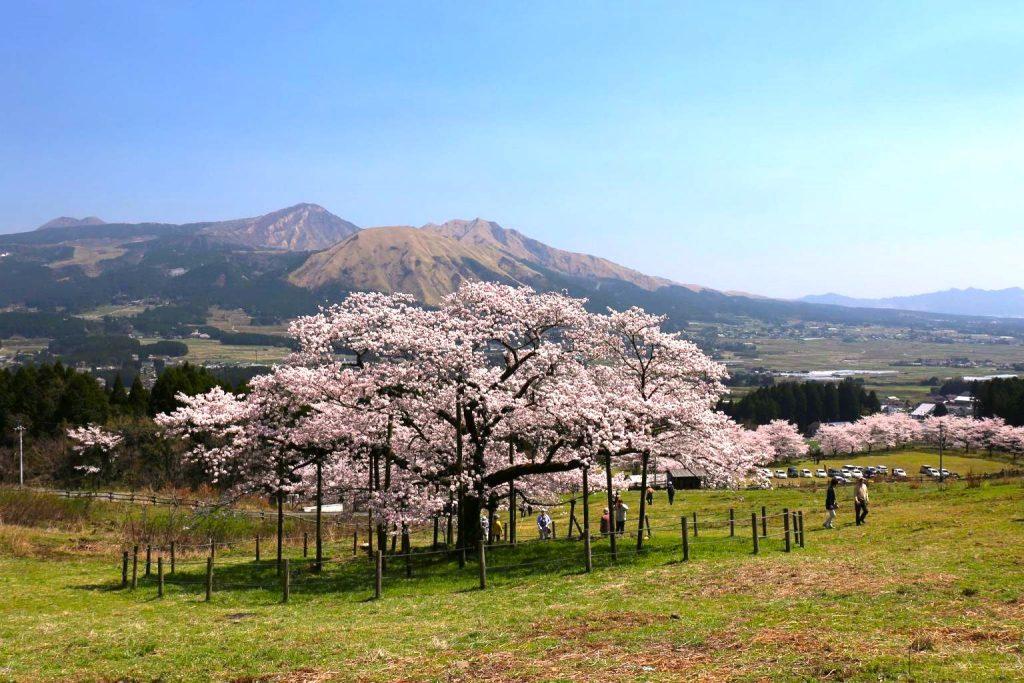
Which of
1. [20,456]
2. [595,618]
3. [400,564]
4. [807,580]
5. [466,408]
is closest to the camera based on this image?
[595,618]

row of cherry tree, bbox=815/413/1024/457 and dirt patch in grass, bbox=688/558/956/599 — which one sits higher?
dirt patch in grass, bbox=688/558/956/599

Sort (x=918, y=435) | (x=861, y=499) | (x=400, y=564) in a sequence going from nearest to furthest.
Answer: (x=400, y=564)
(x=861, y=499)
(x=918, y=435)

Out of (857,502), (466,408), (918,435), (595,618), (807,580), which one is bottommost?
(918,435)

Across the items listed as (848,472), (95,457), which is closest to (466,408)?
(95,457)

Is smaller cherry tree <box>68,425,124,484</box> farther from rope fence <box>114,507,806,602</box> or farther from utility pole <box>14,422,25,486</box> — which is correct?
rope fence <box>114,507,806,602</box>

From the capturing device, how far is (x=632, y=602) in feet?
56.3

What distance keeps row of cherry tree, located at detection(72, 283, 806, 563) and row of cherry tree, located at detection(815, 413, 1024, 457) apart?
101669 millimetres

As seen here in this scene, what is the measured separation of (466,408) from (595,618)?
41.5 ft

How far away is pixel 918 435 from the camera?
135250 millimetres

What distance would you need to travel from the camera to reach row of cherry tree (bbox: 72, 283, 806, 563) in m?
26.8

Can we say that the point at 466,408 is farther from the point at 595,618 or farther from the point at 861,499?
the point at 861,499

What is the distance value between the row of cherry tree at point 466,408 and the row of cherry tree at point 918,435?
102m

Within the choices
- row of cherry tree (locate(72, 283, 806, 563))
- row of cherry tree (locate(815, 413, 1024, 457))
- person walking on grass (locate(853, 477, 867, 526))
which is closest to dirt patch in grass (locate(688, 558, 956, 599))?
row of cherry tree (locate(72, 283, 806, 563))

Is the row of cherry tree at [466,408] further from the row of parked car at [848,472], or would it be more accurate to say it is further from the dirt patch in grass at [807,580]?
the row of parked car at [848,472]
